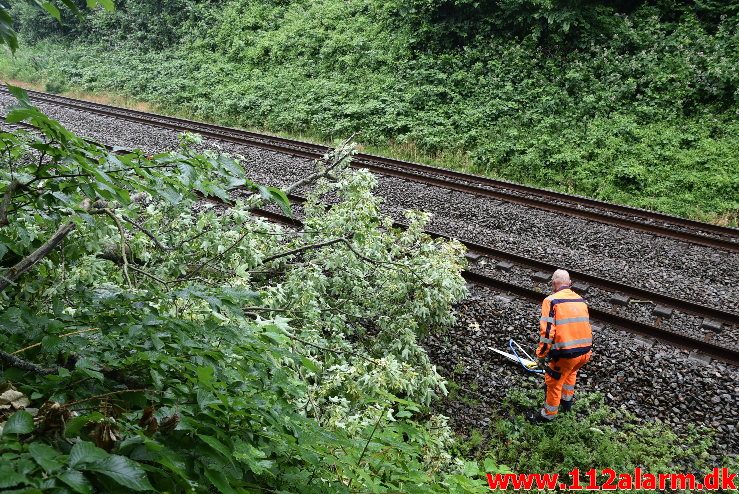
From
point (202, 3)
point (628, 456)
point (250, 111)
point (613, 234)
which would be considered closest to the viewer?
point (628, 456)

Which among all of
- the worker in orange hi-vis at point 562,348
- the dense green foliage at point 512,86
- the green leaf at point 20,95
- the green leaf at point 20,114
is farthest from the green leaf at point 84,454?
the dense green foliage at point 512,86

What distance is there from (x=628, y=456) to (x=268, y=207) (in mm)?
7088

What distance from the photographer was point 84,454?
161cm

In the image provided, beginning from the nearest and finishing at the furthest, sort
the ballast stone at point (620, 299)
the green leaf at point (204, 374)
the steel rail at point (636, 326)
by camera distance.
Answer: the green leaf at point (204, 374) → the steel rail at point (636, 326) → the ballast stone at point (620, 299)

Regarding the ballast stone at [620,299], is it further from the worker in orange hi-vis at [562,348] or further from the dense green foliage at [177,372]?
the dense green foliage at [177,372]

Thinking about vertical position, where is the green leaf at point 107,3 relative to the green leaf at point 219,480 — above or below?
above

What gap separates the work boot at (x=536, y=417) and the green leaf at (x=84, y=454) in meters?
4.72

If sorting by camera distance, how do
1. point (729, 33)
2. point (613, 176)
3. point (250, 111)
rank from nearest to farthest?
point (613, 176) < point (729, 33) < point (250, 111)

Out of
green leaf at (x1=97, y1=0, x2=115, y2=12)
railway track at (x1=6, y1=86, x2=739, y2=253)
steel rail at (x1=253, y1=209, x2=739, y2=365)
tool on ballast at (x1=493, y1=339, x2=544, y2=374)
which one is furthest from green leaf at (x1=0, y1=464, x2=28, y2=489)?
railway track at (x1=6, y1=86, x2=739, y2=253)

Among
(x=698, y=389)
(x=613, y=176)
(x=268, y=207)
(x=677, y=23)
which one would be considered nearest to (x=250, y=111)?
(x=268, y=207)

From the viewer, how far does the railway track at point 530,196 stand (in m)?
10.2

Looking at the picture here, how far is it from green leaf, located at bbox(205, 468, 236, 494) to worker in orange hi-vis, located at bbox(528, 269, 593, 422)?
418 centimetres

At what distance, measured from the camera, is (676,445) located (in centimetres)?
522

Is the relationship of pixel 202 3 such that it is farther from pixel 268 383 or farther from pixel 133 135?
pixel 268 383
